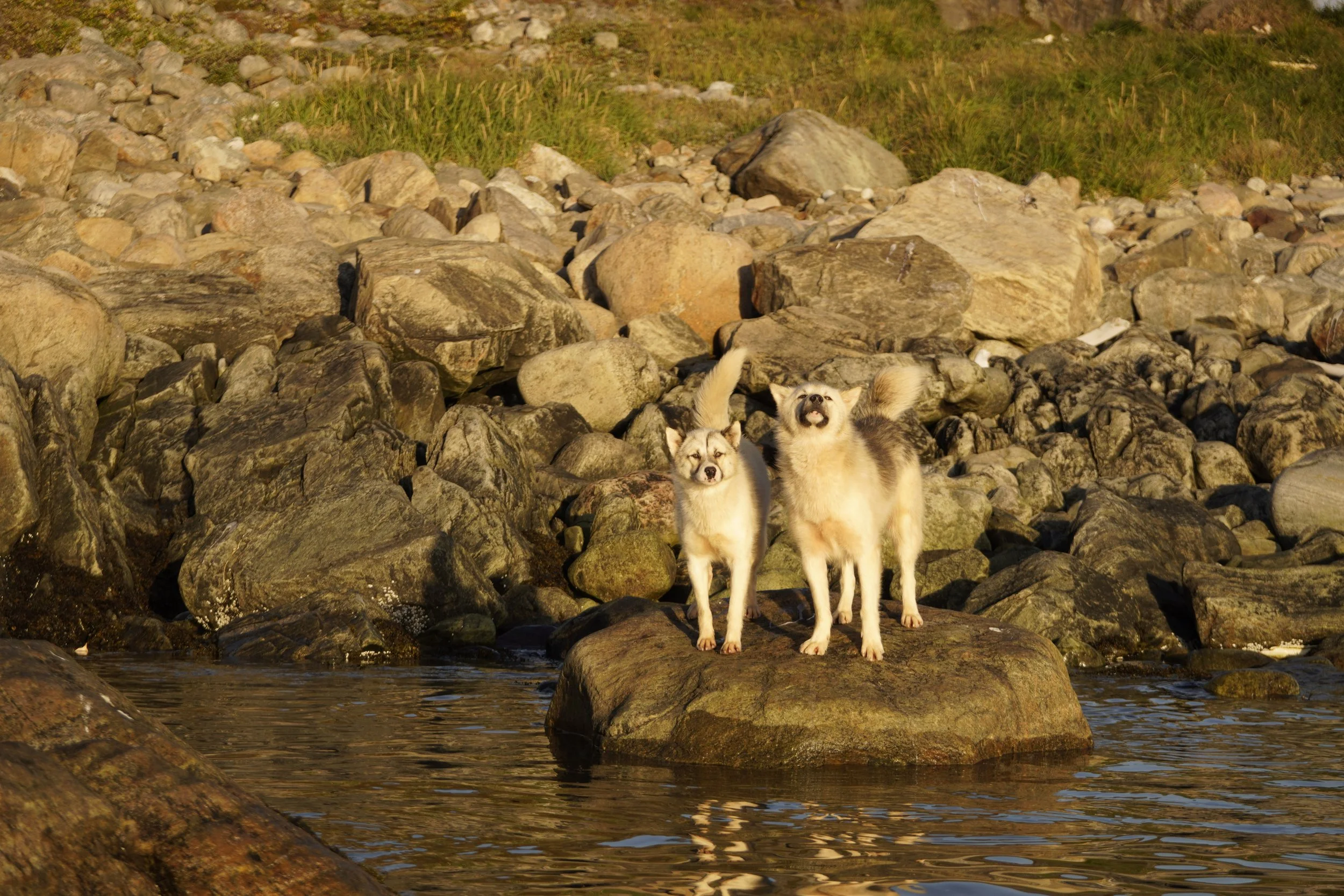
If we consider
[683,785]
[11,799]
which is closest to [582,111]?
[683,785]

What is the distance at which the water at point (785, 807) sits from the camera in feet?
20.3

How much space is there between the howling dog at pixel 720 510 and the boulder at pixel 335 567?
4.97m

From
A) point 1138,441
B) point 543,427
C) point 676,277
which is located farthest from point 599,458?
point 1138,441

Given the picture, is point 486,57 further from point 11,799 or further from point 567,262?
point 11,799

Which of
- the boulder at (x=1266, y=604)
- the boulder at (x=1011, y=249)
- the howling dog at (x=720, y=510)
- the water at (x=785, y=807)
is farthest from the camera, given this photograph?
the boulder at (x=1011, y=249)

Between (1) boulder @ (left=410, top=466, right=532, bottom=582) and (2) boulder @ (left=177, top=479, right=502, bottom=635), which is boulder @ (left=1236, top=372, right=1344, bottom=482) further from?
(2) boulder @ (left=177, top=479, right=502, bottom=635)

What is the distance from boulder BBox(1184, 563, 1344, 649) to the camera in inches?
534

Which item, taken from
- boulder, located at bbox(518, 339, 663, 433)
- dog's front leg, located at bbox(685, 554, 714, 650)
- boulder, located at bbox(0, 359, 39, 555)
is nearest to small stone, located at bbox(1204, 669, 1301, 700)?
dog's front leg, located at bbox(685, 554, 714, 650)

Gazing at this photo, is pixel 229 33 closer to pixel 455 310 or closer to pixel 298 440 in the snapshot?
pixel 455 310

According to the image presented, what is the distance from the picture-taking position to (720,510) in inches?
368

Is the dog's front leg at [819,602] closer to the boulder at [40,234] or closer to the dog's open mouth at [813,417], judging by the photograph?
the dog's open mouth at [813,417]

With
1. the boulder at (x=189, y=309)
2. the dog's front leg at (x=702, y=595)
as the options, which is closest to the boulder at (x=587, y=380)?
the boulder at (x=189, y=309)

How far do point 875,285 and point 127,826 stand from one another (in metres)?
17.3

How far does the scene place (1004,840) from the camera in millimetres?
6844
